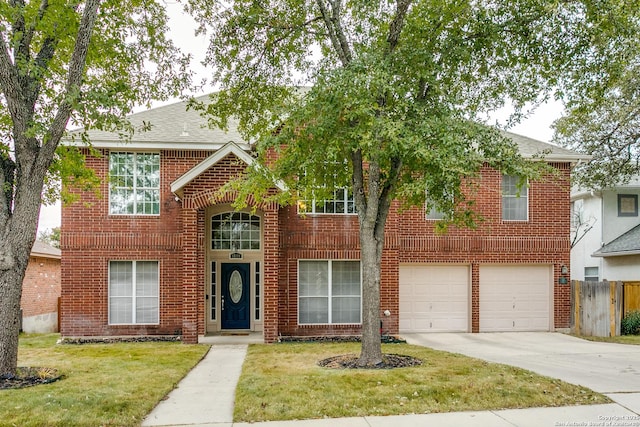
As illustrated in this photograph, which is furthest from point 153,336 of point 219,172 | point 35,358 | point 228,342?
point 219,172

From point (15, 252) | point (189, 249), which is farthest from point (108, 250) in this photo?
point (15, 252)

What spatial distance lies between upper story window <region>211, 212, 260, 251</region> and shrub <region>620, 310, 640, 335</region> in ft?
37.2

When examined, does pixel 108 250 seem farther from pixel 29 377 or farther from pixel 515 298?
pixel 515 298

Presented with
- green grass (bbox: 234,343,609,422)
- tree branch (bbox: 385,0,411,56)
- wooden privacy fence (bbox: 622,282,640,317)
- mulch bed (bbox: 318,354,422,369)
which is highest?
tree branch (bbox: 385,0,411,56)

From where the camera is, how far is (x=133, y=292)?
1537cm

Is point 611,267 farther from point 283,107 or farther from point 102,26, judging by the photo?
point 102,26

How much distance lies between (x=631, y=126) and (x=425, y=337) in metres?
11.8

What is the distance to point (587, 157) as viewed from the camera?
54.7 feet

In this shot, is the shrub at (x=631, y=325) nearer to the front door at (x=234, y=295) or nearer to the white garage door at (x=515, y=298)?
the white garage door at (x=515, y=298)

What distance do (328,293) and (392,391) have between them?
753 centimetres

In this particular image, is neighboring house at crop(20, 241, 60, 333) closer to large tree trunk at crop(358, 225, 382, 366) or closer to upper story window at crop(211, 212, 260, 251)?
upper story window at crop(211, 212, 260, 251)

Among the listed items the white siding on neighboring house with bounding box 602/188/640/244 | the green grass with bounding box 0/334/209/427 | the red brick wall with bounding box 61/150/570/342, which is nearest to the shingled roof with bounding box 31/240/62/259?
the red brick wall with bounding box 61/150/570/342

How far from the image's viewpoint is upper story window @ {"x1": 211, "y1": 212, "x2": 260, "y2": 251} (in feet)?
52.4

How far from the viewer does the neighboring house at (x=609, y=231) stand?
21.2 metres
